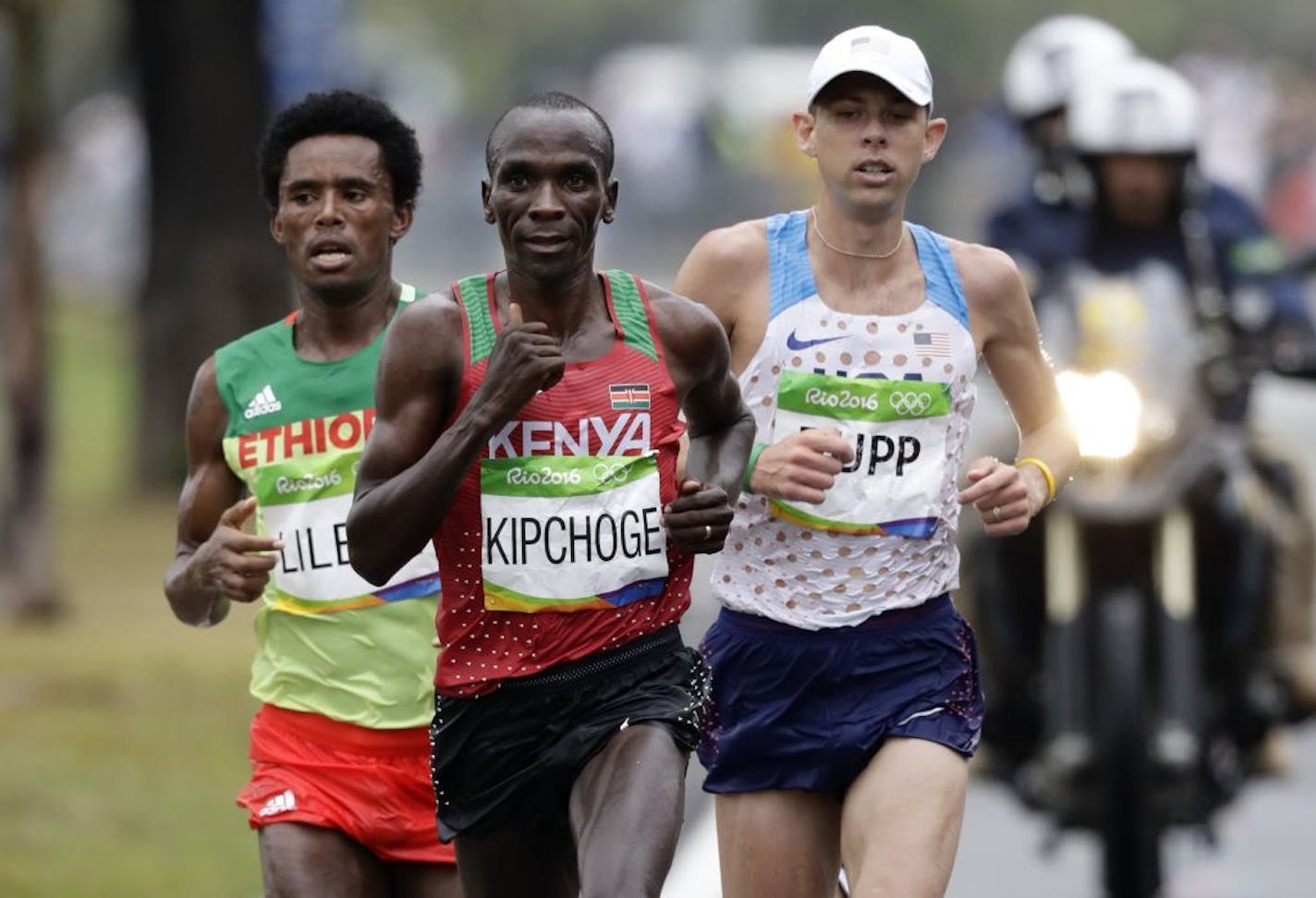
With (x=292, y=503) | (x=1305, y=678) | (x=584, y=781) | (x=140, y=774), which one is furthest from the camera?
(x=140, y=774)

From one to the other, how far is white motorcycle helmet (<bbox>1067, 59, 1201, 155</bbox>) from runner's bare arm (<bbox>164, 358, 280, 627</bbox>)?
4.19 metres

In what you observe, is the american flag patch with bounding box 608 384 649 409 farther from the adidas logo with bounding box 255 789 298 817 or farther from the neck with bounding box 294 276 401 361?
the adidas logo with bounding box 255 789 298 817

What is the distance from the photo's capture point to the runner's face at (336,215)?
22.6 feet

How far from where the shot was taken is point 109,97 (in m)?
50.0

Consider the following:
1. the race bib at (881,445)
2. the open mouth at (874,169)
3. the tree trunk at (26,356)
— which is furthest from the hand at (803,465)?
the tree trunk at (26,356)

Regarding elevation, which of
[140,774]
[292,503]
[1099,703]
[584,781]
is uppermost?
[292,503]

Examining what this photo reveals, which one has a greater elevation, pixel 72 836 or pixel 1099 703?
pixel 1099 703

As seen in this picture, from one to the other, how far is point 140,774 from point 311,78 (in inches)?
335

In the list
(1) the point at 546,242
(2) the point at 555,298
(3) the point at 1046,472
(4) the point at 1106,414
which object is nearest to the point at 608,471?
(2) the point at 555,298

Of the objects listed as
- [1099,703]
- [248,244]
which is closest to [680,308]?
[1099,703]

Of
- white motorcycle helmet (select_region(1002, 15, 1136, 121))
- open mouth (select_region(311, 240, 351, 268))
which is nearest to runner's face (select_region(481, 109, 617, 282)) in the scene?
open mouth (select_region(311, 240, 351, 268))

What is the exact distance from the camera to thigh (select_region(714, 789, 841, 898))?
22.6ft

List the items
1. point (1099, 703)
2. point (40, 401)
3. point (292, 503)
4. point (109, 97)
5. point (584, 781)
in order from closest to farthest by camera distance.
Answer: point (584, 781) → point (292, 503) → point (1099, 703) → point (40, 401) → point (109, 97)

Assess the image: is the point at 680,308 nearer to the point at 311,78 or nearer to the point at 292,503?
the point at 292,503
